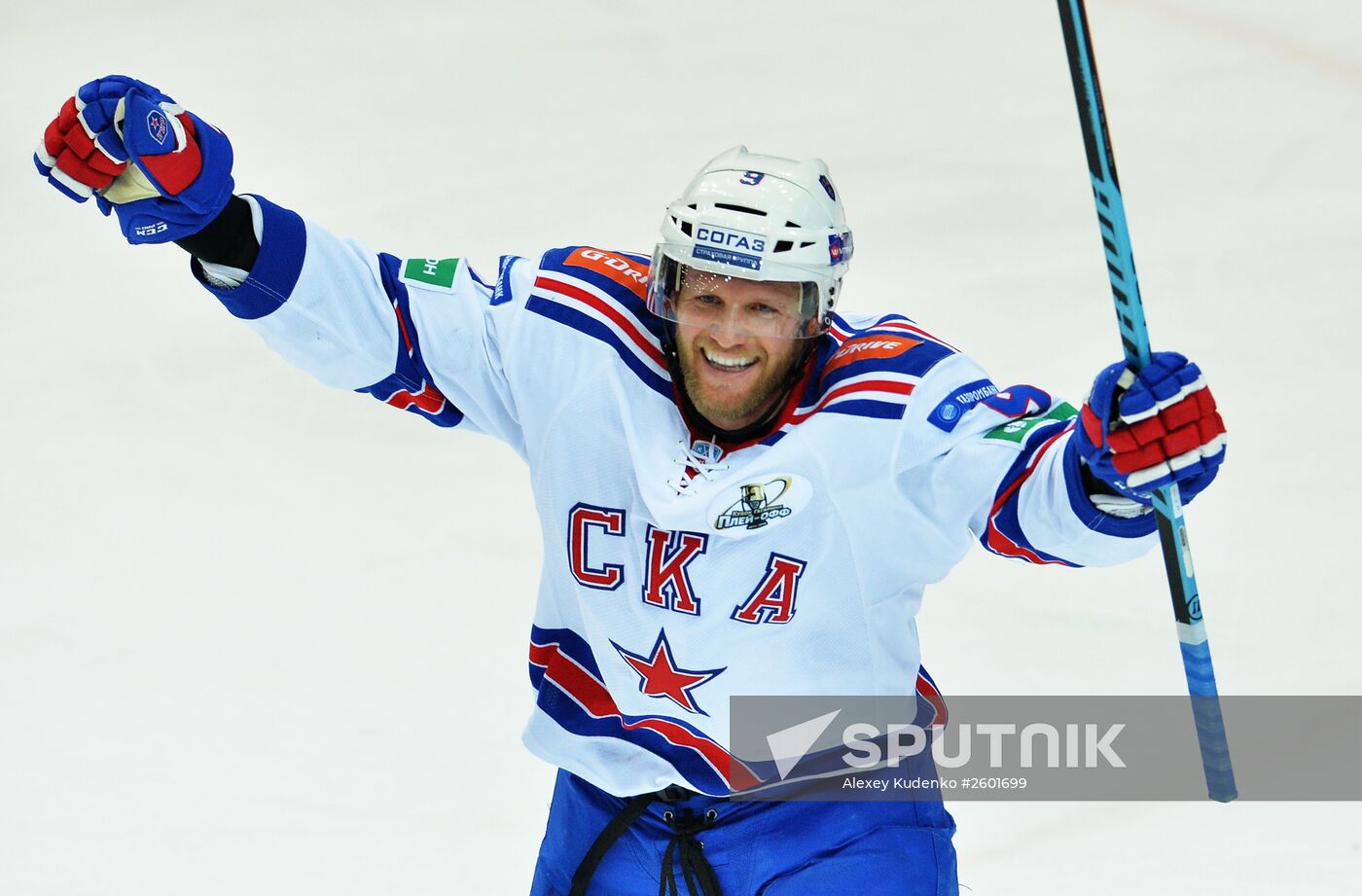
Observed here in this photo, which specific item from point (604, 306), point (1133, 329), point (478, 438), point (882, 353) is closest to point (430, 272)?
point (604, 306)

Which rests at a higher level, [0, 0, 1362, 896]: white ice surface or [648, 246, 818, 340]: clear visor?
[0, 0, 1362, 896]: white ice surface

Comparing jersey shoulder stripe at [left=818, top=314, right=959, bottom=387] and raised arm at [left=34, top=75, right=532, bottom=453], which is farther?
jersey shoulder stripe at [left=818, top=314, right=959, bottom=387]

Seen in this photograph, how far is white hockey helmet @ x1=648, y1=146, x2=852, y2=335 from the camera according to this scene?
2.92m

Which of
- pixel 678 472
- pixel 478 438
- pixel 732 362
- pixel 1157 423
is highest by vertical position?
pixel 478 438

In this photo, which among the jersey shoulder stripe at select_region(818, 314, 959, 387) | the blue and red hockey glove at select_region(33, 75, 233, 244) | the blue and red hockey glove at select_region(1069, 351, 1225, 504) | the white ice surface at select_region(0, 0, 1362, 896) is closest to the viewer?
the blue and red hockey glove at select_region(1069, 351, 1225, 504)

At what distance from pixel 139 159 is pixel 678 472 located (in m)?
0.94

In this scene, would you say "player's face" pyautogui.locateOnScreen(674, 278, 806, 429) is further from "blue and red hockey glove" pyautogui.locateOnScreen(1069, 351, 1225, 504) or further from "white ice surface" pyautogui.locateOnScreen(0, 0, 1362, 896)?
"white ice surface" pyautogui.locateOnScreen(0, 0, 1362, 896)

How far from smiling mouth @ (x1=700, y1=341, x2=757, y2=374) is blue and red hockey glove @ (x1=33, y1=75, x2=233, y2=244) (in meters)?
0.77

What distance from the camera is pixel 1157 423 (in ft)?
8.20

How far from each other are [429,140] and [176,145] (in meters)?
4.04

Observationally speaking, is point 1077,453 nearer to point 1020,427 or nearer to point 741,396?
point 1020,427

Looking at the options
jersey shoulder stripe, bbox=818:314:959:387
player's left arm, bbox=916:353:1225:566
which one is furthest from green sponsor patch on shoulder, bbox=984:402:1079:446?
jersey shoulder stripe, bbox=818:314:959:387

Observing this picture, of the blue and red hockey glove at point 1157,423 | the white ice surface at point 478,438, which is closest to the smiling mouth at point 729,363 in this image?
the blue and red hockey glove at point 1157,423

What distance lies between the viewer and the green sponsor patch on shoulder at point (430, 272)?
298 centimetres
